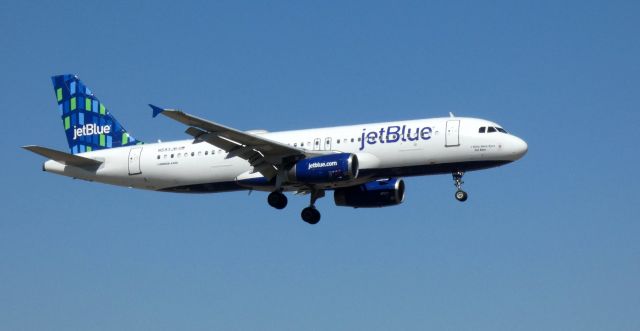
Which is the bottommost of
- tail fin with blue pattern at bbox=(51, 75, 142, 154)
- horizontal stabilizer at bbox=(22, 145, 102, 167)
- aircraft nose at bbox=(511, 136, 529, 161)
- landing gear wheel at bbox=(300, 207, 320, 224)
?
landing gear wheel at bbox=(300, 207, 320, 224)

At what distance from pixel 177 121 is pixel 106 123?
14.2 meters

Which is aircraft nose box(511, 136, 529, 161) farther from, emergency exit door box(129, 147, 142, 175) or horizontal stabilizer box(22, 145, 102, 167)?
horizontal stabilizer box(22, 145, 102, 167)

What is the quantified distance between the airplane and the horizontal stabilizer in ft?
0.16

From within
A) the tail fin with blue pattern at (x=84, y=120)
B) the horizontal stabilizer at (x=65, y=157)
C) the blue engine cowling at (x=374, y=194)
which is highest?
the tail fin with blue pattern at (x=84, y=120)

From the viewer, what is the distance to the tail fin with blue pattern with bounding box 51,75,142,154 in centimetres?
5725

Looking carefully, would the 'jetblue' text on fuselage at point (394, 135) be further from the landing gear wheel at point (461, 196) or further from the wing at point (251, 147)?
the landing gear wheel at point (461, 196)

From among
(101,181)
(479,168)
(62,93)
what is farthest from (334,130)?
(62,93)

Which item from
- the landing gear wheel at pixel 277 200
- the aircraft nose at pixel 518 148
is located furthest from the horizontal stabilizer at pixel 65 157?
the aircraft nose at pixel 518 148

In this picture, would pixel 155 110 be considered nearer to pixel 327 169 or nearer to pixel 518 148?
pixel 327 169

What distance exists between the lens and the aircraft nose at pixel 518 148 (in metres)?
48.0

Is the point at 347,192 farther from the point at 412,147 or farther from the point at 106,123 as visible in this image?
the point at 106,123

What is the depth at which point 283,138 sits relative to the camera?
171 feet

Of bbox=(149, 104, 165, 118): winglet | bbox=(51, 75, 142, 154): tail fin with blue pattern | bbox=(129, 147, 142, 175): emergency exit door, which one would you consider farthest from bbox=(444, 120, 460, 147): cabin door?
bbox=(51, 75, 142, 154): tail fin with blue pattern

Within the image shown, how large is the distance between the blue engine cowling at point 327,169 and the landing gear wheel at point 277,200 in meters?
2.48
